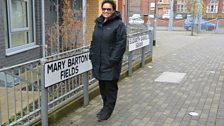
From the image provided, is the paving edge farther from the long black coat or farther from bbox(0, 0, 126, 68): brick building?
bbox(0, 0, 126, 68): brick building

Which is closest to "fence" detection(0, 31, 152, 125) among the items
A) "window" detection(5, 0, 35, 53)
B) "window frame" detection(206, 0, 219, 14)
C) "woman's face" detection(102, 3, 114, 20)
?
"woman's face" detection(102, 3, 114, 20)

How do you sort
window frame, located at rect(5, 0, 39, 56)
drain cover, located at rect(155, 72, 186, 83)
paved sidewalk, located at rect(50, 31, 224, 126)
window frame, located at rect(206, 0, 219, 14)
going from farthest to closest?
1. window frame, located at rect(206, 0, 219, 14)
2. drain cover, located at rect(155, 72, 186, 83)
3. window frame, located at rect(5, 0, 39, 56)
4. paved sidewalk, located at rect(50, 31, 224, 126)

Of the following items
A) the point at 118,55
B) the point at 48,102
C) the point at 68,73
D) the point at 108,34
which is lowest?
the point at 48,102

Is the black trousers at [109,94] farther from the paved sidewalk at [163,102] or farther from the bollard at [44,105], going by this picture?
the bollard at [44,105]

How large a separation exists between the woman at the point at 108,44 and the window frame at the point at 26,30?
2934 mm

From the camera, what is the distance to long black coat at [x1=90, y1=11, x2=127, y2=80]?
14.5 feet

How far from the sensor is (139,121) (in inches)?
185

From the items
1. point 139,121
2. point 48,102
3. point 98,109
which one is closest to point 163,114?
point 139,121

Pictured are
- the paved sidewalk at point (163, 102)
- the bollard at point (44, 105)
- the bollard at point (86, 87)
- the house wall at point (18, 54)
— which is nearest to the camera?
the bollard at point (44, 105)

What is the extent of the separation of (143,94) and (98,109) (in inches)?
51.1

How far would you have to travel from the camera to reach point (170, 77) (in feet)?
25.8

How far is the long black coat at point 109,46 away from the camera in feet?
14.5

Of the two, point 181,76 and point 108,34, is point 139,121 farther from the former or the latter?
point 181,76

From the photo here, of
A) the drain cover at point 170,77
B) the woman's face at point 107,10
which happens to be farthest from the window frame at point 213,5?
the woman's face at point 107,10
